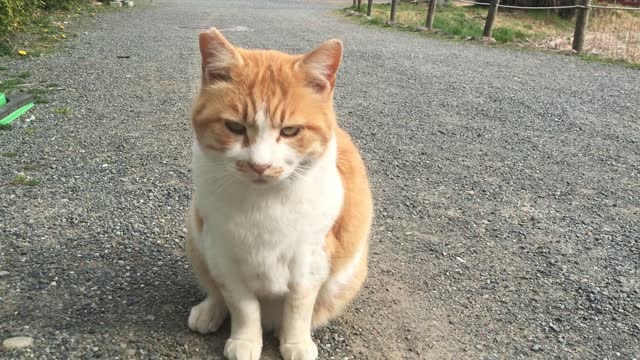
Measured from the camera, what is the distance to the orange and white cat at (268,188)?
1798mm

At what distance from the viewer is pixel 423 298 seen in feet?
8.78

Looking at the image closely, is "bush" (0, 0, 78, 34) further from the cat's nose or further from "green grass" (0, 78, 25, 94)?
the cat's nose

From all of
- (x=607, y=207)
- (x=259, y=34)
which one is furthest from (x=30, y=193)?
(x=259, y=34)

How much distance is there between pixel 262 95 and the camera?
1.80 meters

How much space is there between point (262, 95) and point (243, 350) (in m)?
1.01

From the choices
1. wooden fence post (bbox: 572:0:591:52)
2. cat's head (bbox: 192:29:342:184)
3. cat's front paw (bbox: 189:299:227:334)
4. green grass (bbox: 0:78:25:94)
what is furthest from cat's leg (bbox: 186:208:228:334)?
wooden fence post (bbox: 572:0:591:52)

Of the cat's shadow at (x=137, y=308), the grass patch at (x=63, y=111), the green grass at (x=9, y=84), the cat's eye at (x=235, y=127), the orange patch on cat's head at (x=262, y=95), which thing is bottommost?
the cat's shadow at (x=137, y=308)

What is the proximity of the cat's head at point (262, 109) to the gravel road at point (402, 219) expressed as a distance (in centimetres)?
91

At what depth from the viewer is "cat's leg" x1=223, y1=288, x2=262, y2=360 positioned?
2.06 metres

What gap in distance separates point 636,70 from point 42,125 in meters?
8.10

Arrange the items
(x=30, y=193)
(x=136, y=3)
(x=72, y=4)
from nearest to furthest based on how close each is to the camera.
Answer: (x=30, y=193) → (x=72, y=4) → (x=136, y=3)

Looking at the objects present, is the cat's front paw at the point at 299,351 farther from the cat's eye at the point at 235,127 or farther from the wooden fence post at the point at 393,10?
the wooden fence post at the point at 393,10

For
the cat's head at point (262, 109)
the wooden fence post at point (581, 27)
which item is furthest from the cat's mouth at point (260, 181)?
the wooden fence post at point (581, 27)

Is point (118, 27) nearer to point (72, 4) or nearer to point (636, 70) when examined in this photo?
point (72, 4)
